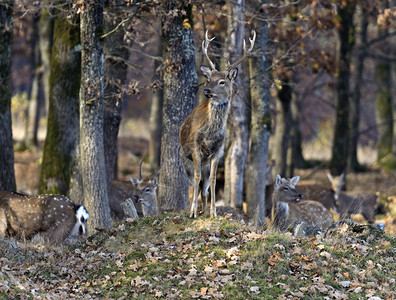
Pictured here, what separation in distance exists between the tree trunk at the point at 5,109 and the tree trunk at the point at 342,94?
1022cm

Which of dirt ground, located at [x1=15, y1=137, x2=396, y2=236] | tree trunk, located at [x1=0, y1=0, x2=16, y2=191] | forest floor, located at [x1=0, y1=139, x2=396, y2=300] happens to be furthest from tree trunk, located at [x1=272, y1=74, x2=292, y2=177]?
forest floor, located at [x1=0, y1=139, x2=396, y2=300]

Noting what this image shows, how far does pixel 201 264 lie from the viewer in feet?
27.9

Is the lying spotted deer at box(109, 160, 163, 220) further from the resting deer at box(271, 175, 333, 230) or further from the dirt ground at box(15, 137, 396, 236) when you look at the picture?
the dirt ground at box(15, 137, 396, 236)

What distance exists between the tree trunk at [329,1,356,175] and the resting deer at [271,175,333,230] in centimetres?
656

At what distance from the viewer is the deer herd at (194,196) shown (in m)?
9.45

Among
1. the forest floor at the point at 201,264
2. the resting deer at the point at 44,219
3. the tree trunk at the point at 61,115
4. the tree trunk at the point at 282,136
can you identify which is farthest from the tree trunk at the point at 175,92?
the tree trunk at the point at 282,136

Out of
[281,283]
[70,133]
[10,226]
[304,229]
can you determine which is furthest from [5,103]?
[281,283]

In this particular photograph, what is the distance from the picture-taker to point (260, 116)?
14719 millimetres

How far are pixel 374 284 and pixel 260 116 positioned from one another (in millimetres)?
6864

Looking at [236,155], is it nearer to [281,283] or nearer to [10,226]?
[10,226]

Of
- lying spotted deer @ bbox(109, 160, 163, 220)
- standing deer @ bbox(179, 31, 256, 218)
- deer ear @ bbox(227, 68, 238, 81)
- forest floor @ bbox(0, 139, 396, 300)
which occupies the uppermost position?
deer ear @ bbox(227, 68, 238, 81)

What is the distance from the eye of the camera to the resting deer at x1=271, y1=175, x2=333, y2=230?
42.5ft

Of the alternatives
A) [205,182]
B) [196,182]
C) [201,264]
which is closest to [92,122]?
[205,182]

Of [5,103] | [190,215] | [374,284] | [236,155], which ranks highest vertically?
[5,103]
